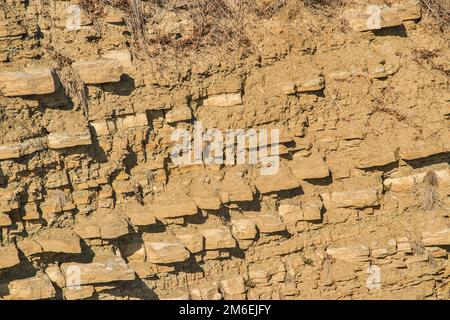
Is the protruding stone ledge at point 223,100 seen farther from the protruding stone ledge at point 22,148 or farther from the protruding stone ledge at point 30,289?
the protruding stone ledge at point 30,289

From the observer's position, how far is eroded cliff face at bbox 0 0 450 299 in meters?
6.91

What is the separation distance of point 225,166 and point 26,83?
78.4 inches

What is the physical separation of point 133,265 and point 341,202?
2.10 meters

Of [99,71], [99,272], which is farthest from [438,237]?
[99,71]

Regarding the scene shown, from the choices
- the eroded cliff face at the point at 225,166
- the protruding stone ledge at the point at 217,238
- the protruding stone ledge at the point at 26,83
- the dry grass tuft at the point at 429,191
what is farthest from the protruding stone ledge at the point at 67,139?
the dry grass tuft at the point at 429,191

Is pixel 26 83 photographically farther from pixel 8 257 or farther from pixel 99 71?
pixel 8 257

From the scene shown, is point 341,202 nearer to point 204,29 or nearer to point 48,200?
point 204,29

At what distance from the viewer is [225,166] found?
741cm

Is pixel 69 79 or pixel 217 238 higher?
pixel 69 79

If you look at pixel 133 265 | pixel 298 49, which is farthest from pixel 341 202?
pixel 133 265

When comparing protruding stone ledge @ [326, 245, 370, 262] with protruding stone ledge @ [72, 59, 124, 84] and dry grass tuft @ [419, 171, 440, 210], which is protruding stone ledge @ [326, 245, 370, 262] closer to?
dry grass tuft @ [419, 171, 440, 210]

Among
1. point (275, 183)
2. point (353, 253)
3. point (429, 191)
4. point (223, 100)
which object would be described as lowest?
point (353, 253)

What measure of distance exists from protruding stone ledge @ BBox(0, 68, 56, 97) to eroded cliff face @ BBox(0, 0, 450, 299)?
0.01 m

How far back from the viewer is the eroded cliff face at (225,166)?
6.91m
